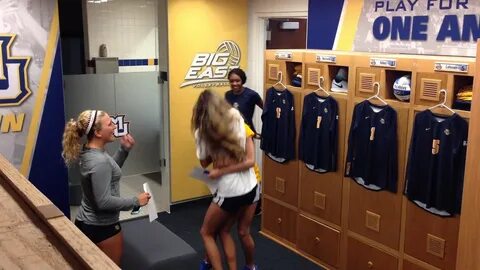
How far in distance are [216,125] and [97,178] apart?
0.88 metres

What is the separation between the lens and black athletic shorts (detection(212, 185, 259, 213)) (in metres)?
3.50

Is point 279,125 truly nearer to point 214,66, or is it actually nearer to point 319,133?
point 319,133

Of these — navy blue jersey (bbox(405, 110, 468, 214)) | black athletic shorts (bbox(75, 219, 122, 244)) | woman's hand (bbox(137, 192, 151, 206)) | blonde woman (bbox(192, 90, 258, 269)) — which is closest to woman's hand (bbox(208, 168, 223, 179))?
blonde woman (bbox(192, 90, 258, 269))

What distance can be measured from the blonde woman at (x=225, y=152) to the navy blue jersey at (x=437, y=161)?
3.68 ft

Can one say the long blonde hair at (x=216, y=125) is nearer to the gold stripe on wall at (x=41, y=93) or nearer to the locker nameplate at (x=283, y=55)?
the locker nameplate at (x=283, y=55)

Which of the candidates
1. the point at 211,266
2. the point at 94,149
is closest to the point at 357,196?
the point at 211,266

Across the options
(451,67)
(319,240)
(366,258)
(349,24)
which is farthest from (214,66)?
(451,67)

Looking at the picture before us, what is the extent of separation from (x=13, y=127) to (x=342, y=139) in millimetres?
3071

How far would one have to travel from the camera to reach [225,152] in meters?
3.48

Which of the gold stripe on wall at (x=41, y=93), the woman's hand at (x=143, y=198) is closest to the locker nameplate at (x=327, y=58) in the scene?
the woman's hand at (x=143, y=198)

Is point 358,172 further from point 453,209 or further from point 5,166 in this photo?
point 5,166

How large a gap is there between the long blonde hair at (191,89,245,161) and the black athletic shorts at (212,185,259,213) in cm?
26

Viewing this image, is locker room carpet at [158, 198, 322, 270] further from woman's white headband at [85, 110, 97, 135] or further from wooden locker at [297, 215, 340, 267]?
woman's white headband at [85, 110, 97, 135]

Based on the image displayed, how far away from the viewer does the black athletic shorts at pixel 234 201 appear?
→ 3502 mm
